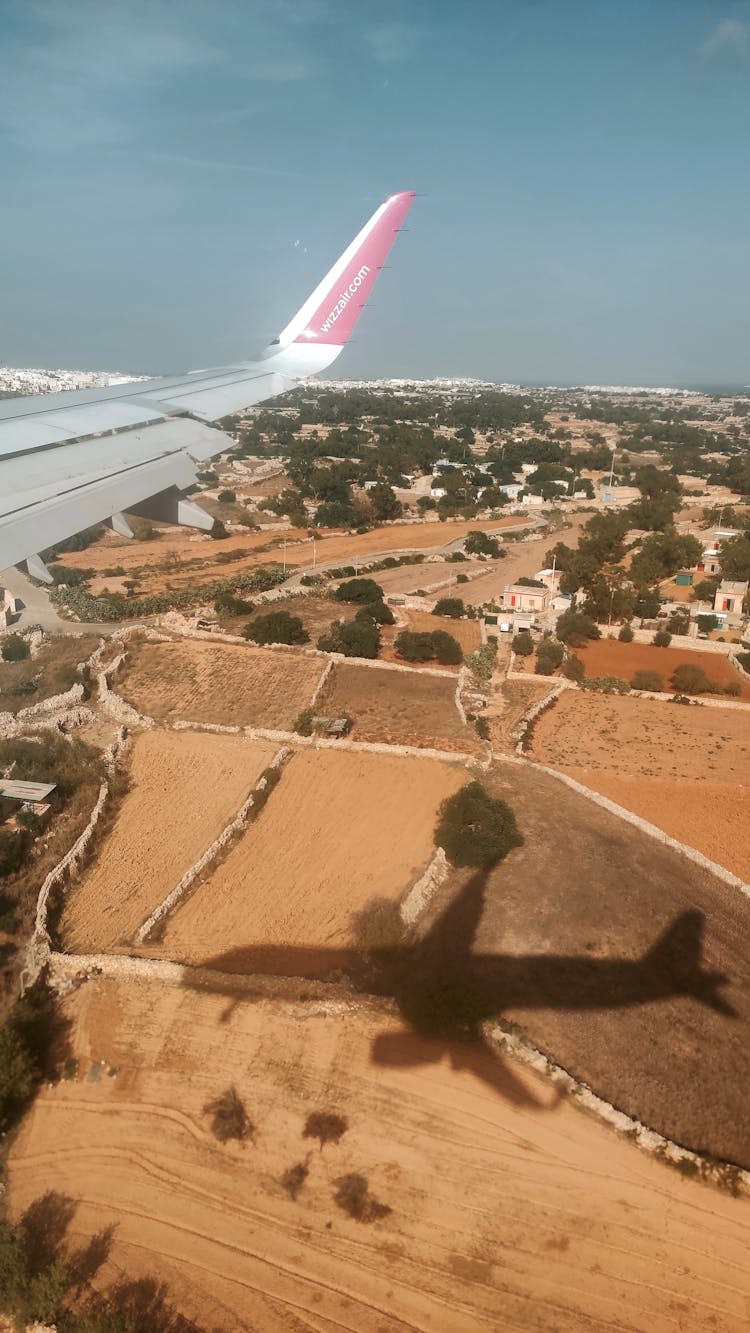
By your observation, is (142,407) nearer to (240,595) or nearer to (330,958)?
(330,958)

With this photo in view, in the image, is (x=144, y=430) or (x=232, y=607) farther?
(x=232, y=607)

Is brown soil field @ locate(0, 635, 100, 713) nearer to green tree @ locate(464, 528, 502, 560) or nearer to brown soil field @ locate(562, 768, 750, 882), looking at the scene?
brown soil field @ locate(562, 768, 750, 882)

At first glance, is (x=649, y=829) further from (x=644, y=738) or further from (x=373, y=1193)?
(x=373, y=1193)

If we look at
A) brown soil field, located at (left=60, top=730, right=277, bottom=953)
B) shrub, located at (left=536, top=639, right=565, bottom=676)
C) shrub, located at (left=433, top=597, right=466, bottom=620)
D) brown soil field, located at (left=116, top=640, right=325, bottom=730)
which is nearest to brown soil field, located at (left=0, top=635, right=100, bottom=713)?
brown soil field, located at (left=116, top=640, right=325, bottom=730)

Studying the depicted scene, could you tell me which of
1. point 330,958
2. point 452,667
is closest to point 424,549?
point 452,667

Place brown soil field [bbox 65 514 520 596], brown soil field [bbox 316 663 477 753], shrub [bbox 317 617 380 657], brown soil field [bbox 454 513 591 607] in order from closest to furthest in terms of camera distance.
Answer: brown soil field [bbox 316 663 477 753], shrub [bbox 317 617 380 657], brown soil field [bbox 454 513 591 607], brown soil field [bbox 65 514 520 596]

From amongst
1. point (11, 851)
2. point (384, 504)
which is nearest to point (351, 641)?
point (11, 851)

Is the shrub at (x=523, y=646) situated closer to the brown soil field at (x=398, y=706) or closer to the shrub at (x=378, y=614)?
the brown soil field at (x=398, y=706)
